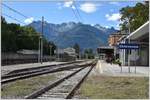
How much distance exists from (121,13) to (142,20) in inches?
441

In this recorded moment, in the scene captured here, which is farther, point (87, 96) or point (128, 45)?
point (128, 45)

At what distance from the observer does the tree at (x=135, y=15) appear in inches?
3194

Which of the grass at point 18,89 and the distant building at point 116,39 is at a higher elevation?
the distant building at point 116,39

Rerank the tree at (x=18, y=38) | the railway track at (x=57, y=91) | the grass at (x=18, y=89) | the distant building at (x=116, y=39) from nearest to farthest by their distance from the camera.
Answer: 1. the railway track at (x=57, y=91)
2. the grass at (x=18, y=89)
3. the distant building at (x=116, y=39)
4. the tree at (x=18, y=38)

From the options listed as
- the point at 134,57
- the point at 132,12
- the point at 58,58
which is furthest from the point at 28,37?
the point at 134,57

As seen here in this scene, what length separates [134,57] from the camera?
3875cm

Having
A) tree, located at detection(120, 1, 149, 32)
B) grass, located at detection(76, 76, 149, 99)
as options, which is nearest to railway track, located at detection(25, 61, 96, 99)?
grass, located at detection(76, 76, 149, 99)

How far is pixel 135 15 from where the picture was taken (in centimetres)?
8688

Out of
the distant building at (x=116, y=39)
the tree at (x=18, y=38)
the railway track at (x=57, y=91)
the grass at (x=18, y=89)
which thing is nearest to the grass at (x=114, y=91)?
the railway track at (x=57, y=91)

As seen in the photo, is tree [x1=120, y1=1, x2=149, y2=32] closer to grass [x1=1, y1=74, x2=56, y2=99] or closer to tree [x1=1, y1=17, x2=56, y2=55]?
tree [x1=1, y1=17, x2=56, y2=55]

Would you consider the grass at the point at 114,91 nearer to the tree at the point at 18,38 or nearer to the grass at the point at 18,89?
the grass at the point at 18,89

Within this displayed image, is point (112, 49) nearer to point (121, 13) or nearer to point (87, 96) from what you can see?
point (121, 13)

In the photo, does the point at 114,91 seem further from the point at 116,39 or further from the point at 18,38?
the point at 116,39

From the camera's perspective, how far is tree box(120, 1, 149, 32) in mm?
81125
